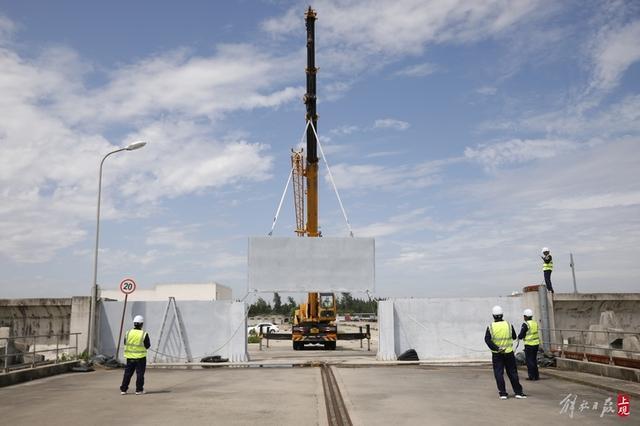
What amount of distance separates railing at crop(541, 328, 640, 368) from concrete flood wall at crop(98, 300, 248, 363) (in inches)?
404

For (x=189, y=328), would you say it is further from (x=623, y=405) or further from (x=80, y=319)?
(x=623, y=405)

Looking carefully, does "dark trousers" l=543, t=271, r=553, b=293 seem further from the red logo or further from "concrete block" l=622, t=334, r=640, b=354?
the red logo

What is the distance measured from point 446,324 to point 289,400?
31.9 ft

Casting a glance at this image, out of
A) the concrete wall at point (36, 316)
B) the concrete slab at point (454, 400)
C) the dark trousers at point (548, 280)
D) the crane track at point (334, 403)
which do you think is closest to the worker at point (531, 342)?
the concrete slab at point (454, 400)

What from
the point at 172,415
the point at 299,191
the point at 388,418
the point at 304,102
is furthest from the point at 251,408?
the point at 299,191

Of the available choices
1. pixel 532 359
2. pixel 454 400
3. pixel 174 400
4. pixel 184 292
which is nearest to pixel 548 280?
pixel 532 359

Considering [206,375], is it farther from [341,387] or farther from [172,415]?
A: [172,415]

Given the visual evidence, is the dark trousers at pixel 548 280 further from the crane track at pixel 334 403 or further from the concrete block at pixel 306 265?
the crane track at pixel 334 403

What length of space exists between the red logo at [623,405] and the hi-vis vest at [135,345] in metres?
9.43

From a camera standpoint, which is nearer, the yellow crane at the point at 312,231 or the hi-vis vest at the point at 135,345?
the hi-vis vest at the point at 135,345

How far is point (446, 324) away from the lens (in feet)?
63.9

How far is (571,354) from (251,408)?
11257mm

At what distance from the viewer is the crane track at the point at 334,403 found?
900 centimetres

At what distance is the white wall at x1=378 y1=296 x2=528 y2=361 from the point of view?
19.3m
